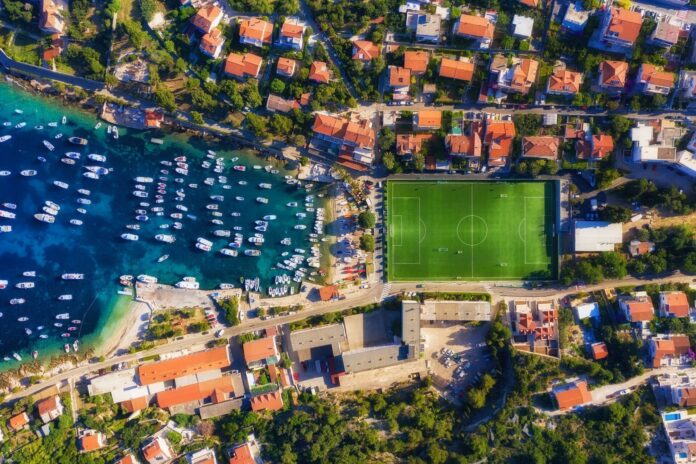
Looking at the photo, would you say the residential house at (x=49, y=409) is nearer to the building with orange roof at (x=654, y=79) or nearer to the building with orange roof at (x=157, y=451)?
the building with orange roof at (x=157, y=451)

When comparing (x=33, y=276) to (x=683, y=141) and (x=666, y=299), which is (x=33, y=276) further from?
(x=683, y=141)

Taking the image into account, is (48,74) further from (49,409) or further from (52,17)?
(49,409)

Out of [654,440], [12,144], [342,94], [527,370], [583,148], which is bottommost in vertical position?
[654,440]

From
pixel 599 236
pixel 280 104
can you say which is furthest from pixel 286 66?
pixel 599 236

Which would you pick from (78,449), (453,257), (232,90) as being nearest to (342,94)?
(232,90)

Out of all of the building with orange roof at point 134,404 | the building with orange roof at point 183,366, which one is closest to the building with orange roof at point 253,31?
the building with orange roof at point 183,366

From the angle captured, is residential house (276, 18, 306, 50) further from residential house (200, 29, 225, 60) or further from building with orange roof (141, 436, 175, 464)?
building with orange roof (141, 436, 175, 464)

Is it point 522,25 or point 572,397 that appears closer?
point 572,397
